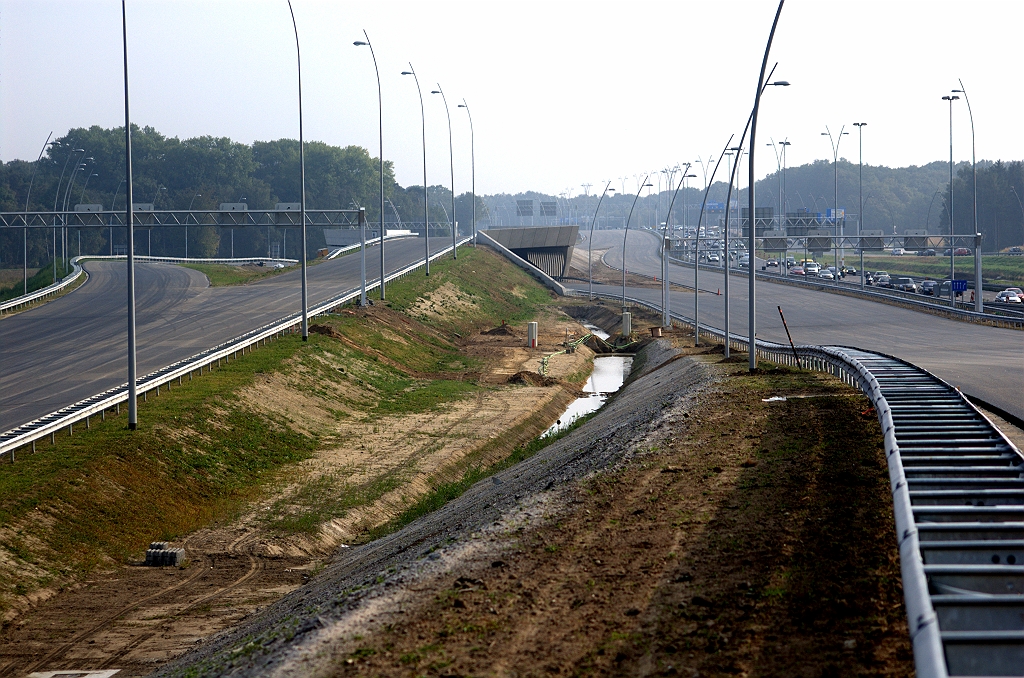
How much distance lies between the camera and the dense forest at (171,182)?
459 feet

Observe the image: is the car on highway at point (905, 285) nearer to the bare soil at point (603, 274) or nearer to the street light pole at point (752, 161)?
the bare soil at point (603, 274)

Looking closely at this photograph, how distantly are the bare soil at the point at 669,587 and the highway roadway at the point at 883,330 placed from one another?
12.6 m

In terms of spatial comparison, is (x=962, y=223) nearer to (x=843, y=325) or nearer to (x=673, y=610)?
(x=843, y=325)

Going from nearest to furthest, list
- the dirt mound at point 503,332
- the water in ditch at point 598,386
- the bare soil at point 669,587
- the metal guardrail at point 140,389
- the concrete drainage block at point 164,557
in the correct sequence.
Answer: the bare soil at point 669,587 → the concrete drainage block at point 164,557 → the metal guardrail at point 140,389 → the water in ditch at point 598,386 → the dirt mound at point 503,332

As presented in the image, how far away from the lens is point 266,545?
83.7ft

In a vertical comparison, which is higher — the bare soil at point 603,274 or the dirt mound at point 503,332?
the bare soil at point 603,274

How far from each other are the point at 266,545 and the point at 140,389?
11520 millimetres

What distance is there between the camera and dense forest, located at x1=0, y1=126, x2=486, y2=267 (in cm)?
14000

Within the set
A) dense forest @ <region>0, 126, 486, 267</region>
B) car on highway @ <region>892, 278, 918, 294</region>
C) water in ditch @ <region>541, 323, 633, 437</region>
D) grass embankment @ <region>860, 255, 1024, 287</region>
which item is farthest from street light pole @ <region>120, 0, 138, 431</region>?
dense forest @ <region>0, 126, 486, 267</region>

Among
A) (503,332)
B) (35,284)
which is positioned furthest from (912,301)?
(35,284)

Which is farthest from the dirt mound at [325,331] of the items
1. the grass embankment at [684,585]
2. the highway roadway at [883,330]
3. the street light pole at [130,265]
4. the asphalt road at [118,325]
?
the grass embankment at [684,585]

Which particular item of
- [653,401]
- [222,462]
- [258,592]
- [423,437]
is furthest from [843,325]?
[258,592]

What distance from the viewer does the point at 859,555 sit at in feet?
45.1

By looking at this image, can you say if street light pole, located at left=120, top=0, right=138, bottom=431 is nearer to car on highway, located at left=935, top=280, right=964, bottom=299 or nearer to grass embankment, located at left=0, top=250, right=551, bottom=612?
grass embankment, located at left=0, top=250, right=551, bottom=612
